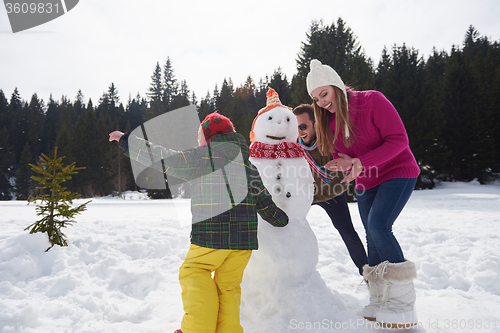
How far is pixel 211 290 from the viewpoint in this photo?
5.55ft

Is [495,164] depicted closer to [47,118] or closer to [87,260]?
[87,260]

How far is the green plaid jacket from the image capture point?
1.74 m

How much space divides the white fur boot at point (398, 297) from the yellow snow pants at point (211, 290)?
3.27 feet

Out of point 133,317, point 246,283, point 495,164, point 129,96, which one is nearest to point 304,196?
point 246,283

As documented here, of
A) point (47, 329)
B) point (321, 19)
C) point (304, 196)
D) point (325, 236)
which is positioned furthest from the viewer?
point (321, 19)

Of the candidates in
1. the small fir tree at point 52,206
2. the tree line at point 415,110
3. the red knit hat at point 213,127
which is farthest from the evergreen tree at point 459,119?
the small fir tree at point 52,206

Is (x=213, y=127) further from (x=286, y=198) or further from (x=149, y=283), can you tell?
(x=149, y=283)

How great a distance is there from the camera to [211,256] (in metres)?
1.72

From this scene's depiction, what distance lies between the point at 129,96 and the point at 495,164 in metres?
58.5

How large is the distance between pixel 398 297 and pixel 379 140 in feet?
3.62

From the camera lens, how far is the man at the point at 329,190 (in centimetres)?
271

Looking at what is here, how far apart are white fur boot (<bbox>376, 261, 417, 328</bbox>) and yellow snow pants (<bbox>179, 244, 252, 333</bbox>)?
3.27 feet

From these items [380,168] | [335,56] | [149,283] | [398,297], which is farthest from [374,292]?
[335,56]

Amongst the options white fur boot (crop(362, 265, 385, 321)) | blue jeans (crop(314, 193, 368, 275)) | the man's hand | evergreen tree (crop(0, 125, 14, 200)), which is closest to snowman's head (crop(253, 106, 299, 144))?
the man's hand
